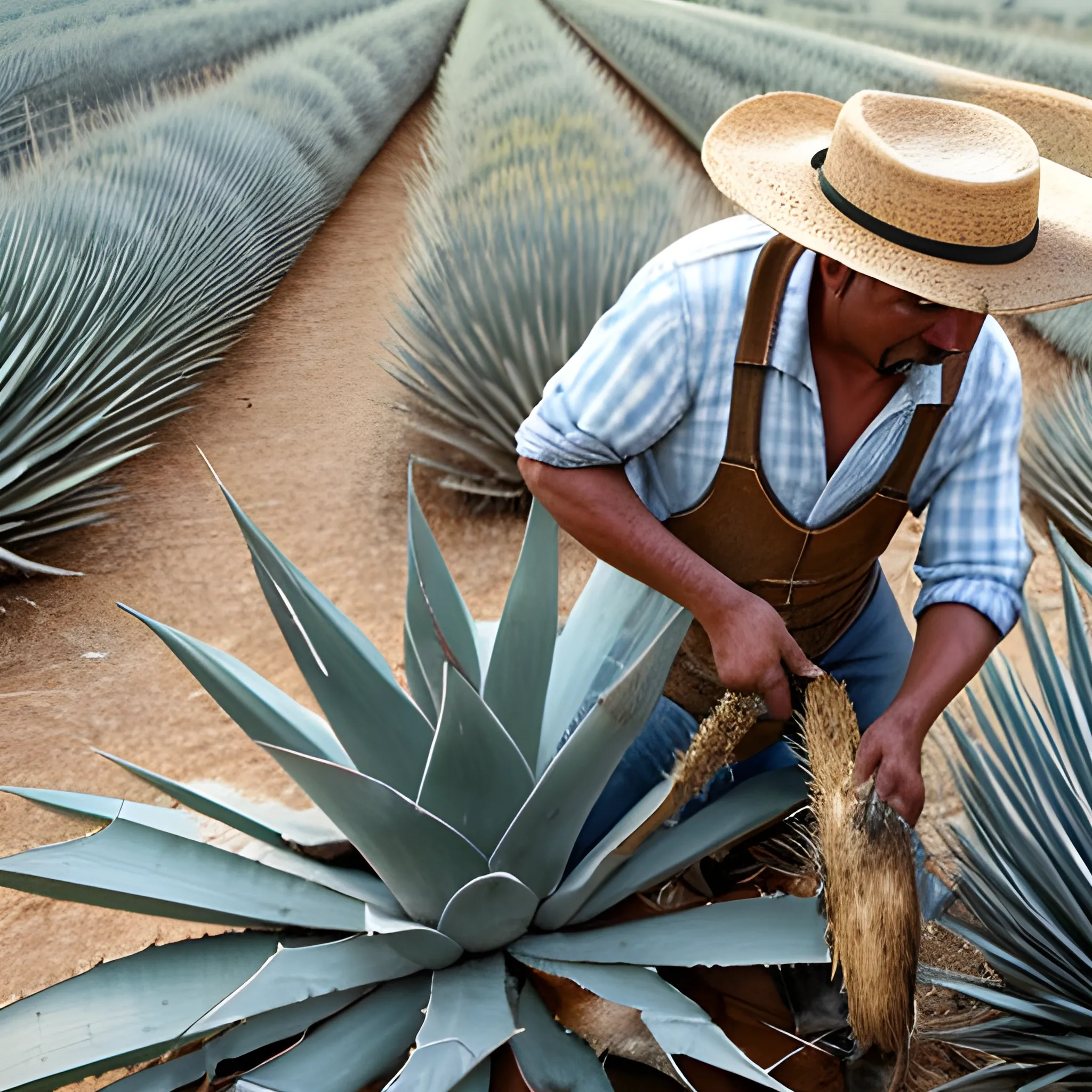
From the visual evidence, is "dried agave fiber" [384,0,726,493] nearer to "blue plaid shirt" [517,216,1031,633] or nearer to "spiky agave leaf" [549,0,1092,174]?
"spiky agave leaf" [549,0,1092,174]

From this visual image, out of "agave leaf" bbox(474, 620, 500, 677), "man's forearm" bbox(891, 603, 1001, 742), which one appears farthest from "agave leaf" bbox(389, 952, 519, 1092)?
"man's forearm" bbox(891, 603, 1001, 742)

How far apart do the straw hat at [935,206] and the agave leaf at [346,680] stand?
0.75 m

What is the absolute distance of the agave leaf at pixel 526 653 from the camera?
5.18ft

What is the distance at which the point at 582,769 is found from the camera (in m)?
1.38

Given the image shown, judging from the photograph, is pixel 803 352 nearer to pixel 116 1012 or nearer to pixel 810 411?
pixel 810 411

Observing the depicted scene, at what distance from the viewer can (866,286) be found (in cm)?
121

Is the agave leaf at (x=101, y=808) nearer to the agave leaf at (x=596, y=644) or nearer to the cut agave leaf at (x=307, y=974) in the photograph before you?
the cut agave leaf at (x=307, y=974)

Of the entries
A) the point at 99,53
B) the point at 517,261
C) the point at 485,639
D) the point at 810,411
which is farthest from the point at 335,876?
the point at 99,53

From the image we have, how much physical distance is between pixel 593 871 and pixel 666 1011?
0.74 ft

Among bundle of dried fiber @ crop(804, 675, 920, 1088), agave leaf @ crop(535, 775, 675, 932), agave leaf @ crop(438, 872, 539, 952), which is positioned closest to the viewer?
bundle of dried fiber @ crop(804, 675, 920, 1088)

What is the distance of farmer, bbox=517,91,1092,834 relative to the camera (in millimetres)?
1186

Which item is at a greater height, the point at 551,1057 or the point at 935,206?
the point at 935,206

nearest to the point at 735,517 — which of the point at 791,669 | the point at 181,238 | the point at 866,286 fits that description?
the point at 791,669

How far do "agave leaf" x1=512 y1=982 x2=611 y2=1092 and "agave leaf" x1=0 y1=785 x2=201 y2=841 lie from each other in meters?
0.56
